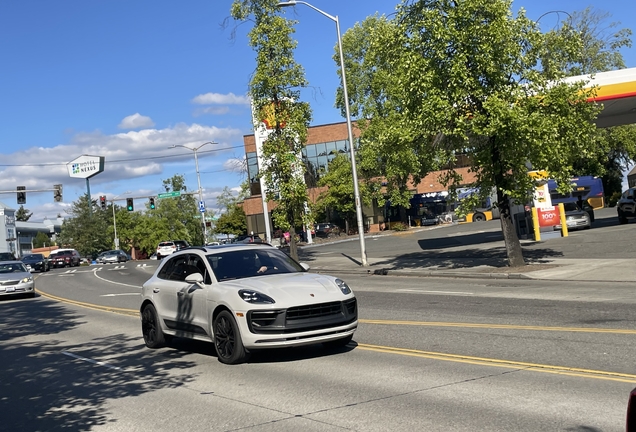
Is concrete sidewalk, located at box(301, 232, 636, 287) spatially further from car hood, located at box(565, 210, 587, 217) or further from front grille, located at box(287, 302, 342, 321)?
front grille, located at box(287, 302, 342, 321)

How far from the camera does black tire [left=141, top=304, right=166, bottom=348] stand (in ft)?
37.7

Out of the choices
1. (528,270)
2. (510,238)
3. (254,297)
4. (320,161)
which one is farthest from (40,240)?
(254,297)

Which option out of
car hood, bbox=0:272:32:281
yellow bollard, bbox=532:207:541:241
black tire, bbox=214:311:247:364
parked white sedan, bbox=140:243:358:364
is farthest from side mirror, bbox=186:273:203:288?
yellow bollard, bbox=532:207:541:241

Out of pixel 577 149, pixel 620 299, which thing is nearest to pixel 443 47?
pixel 577 149

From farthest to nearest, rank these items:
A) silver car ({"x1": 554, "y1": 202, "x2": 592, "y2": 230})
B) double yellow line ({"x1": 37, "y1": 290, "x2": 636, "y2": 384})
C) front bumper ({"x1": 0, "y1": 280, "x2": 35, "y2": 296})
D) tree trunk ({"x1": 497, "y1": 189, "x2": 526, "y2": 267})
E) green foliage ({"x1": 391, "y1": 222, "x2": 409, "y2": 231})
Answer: green foliage ({"x1": 391, "y1": 222, "x2": 409, "y2": 231}) → silver car ({"x1": 554, "y1": 202, "x2": 592, "y2": 230}) → front bumper ({"x1": 0, "y1": 280, "x2": 35, "y2": 296}) → tree trunk ({"x1": 497, "y1": 189, "x2": 526, "y2": 267}) → double yellow line ({"x1": 37, "y1": 290, "x2": 636, "y2": 384})

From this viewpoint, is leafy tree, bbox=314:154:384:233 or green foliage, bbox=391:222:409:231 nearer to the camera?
leafy tree, bbox=314:154:384:233

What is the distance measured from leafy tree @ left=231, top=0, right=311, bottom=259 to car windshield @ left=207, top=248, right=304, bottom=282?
902 inches

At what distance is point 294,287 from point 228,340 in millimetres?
1186

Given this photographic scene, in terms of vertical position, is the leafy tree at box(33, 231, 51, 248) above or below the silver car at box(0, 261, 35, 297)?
above

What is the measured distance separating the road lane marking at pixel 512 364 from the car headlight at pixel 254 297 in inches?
75.7

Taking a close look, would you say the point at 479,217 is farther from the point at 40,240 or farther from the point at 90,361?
the point at 40,240

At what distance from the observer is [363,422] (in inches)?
250

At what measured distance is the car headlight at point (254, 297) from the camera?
9133 mm

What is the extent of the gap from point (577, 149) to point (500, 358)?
14.7 metres
